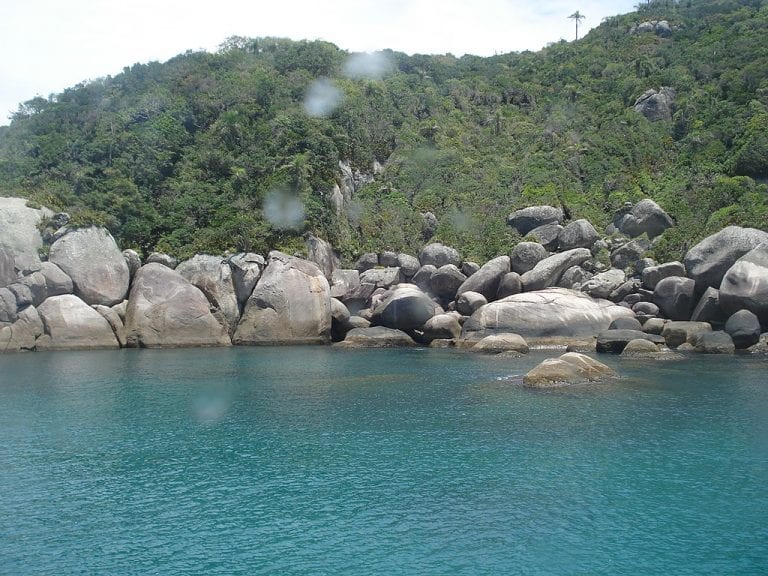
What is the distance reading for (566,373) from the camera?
24719 millimetres

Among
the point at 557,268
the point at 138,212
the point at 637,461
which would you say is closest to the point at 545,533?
the point at 637,461

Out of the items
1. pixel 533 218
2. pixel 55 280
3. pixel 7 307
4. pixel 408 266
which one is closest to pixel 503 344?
pixel 408 266

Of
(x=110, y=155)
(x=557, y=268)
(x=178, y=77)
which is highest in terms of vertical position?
(x=178, y=77)

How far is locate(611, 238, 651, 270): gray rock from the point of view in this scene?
4366 centimetres

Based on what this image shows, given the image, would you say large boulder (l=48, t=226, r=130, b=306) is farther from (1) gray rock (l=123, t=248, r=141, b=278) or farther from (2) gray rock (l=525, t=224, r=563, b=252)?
(2) gray rock (l=525, t=224, r=563, b=252)

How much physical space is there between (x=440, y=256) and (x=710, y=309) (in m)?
17.3

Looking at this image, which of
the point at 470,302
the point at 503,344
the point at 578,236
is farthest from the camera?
the point at 578,236

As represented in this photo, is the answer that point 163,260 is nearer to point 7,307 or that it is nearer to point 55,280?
point 55,280

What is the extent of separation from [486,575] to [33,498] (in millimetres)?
9354

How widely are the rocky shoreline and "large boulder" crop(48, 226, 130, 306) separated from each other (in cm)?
8

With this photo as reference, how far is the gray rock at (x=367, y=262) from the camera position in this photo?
154ft

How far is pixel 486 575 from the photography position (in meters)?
10.0

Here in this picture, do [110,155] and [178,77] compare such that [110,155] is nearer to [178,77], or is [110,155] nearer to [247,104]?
[247,104]

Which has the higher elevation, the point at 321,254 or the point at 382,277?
the point at 321,254
